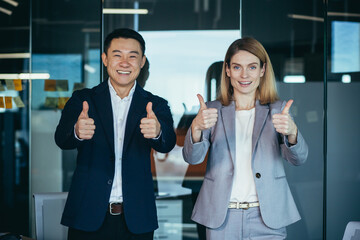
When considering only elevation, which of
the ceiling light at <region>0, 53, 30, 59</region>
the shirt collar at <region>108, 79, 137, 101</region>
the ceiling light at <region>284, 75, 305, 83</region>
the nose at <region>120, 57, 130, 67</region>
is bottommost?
the shirt collar at <region>108, 79, 137, 101</region>

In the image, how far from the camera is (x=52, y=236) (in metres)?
2.57

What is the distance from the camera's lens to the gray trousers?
2.25m

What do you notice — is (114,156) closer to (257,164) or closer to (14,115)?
(257,164)

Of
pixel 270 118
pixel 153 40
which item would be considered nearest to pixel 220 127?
pixel 270 118

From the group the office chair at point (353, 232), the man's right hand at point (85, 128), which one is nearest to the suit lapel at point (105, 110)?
the man's right hand at point (85, 128)

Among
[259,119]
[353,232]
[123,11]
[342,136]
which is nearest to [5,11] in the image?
[123,11]

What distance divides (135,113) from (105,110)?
0.16 metres

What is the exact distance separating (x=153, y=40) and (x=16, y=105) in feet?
5.24

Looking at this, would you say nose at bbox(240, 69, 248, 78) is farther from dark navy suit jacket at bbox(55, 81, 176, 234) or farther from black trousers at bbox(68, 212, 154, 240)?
black trousers at bbox(68, 212, 154, 240)

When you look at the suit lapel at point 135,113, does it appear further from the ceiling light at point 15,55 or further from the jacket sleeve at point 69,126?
the ceiling light at point 15,55

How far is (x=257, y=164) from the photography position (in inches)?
89.3

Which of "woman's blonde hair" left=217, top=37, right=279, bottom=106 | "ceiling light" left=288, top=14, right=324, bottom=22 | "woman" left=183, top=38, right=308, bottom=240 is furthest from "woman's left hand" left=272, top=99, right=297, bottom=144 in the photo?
"ceiling light" left=288, top=14, right=324, bottom=22

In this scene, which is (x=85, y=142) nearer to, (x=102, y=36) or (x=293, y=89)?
(x=102, y=36)

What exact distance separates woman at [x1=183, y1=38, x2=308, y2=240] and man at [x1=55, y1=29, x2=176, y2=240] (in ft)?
0.82
